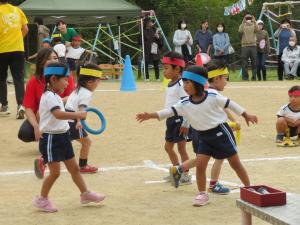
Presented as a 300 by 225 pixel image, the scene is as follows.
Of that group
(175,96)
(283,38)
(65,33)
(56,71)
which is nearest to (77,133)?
(175,96)

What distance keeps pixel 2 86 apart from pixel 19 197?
18.7ft

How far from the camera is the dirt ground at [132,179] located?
614 centimetres

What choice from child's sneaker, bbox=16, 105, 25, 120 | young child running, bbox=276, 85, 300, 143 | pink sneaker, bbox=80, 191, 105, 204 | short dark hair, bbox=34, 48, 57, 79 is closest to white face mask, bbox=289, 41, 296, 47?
child's sneaker, bbox=16, 105, 25, 120

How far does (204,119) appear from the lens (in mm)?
6523

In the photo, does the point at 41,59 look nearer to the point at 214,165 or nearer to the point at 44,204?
the point at 44,204

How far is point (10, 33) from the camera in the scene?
11.9 m

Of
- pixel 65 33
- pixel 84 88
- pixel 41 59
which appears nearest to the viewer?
pixel 84 88

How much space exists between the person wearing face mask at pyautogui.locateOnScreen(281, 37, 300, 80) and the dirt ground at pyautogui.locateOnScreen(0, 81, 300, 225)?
28.8 feet

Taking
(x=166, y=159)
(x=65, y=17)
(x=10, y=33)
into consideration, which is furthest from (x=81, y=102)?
(x=65, y=17)

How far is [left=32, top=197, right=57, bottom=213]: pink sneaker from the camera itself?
635cm

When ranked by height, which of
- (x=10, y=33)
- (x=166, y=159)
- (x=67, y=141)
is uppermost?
(x=10, y=33)

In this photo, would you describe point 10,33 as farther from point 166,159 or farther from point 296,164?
point 296,164

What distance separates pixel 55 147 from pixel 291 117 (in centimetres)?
465

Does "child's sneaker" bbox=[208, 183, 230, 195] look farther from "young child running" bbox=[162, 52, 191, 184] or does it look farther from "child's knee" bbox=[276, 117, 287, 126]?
"child's knee" bbox=[276, 117, 287, 126]
